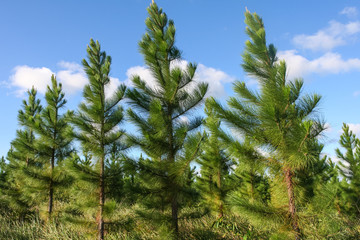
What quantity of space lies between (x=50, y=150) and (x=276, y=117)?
32.3 ft

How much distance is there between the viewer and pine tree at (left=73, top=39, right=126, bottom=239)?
878 cm

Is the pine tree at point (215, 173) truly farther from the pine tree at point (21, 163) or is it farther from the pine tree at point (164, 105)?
the pine tree at point (21, 163)

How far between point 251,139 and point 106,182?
5068 mm

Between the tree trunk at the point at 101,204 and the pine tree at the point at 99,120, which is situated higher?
the pine tree at the point at 99,120

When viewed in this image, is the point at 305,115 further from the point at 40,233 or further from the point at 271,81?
the point at 40,233

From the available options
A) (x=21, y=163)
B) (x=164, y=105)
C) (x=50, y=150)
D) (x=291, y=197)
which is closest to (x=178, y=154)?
(x=164, y=105)

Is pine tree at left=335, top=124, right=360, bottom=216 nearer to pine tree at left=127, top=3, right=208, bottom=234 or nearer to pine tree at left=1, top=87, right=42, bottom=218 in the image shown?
pine tree at left=127, top=3, right=208, bottom=234

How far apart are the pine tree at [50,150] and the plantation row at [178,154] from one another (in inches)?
1.7

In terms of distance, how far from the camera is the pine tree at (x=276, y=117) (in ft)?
18.7

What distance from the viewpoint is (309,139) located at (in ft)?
18.4

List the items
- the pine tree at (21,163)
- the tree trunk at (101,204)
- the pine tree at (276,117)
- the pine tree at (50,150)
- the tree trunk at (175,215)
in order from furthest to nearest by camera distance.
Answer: the pine tree at (21,163)
the pine tree at (50,150)
the tree trunk at (101,204)
the tree trunk at (175,215)
the pine tree at (276,117)

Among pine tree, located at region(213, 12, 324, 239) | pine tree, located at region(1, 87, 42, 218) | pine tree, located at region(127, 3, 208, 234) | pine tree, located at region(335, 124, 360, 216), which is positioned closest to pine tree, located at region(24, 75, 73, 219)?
pine tree, located at region(1, 87, 42, 218)

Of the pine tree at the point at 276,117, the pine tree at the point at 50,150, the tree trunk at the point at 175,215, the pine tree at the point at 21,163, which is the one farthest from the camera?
the pine tree at the point at 21,163

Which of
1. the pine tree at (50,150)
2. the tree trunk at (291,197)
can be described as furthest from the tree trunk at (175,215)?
the pine tree at (50,150)
